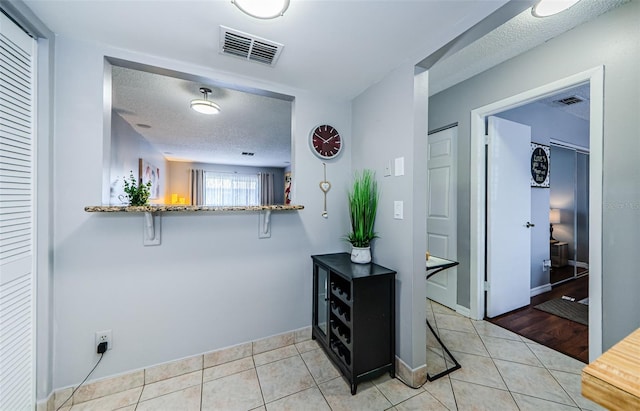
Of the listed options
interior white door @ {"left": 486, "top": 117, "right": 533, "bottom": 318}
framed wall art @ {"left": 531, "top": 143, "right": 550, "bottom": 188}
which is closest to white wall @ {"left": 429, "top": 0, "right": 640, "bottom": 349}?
interior white door @ {"left": 486, "top": 117, "right": 533, "bottom": 318}

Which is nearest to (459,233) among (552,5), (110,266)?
(552,5)

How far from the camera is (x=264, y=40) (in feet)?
4.85

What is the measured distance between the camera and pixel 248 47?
1.54 m

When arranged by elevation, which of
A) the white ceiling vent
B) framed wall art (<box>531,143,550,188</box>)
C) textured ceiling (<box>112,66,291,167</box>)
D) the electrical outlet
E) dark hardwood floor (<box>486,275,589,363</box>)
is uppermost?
textured ceiling (<box>112,66,291,167</box>)

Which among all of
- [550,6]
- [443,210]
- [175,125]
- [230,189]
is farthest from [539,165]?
[230,189]

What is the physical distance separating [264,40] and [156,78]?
4.67 ft

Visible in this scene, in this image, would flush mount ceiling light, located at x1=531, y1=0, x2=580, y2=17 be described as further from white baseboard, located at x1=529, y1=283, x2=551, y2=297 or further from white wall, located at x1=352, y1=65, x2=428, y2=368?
white baseboard, located at x1=529, y1=283, x2=551, y2=297

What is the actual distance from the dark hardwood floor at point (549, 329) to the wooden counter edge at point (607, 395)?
201cm

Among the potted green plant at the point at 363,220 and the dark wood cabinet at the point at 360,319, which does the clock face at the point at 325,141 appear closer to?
the potted green plant at the point at 363,220

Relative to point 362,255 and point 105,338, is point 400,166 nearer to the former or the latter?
point 362,255

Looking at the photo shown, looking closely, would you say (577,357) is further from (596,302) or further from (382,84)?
(382,84)

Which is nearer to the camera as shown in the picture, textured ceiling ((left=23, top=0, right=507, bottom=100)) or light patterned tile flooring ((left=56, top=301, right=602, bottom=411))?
textured ceiling ((left=23, top=0, right=507, bottom=100))

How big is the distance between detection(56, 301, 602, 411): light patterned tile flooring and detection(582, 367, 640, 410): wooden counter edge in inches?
48.2

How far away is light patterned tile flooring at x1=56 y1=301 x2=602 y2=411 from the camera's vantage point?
147 centimetres
